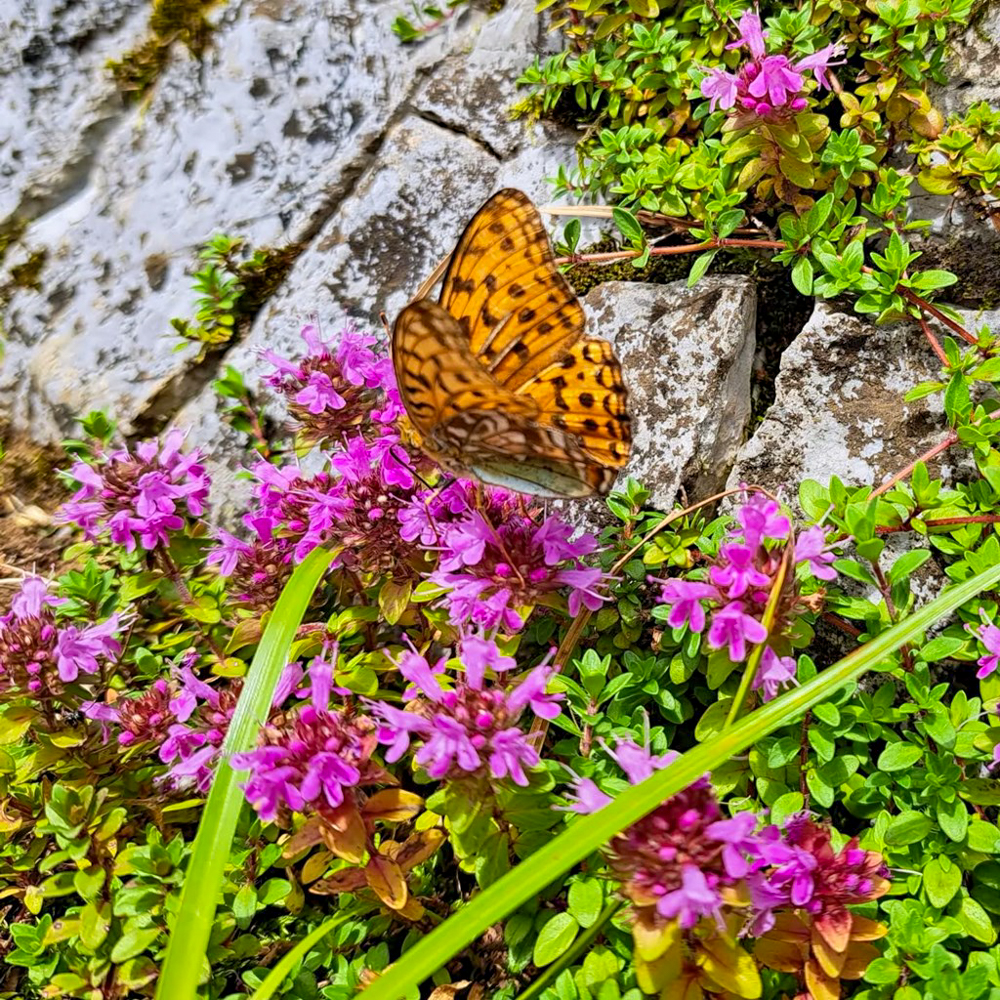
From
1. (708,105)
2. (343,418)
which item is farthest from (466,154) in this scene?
(343,418)

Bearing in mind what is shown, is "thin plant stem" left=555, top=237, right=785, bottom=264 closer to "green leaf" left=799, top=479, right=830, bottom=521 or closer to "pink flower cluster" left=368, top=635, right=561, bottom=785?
"green leaf" left=799, top=479, right=830, bottom=521

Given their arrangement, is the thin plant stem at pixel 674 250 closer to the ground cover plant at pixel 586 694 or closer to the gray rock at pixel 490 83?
the ground cover plant at pixel 586 694

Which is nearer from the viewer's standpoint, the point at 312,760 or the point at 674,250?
the point at 312,760

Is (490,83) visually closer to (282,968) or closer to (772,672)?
(772,672)

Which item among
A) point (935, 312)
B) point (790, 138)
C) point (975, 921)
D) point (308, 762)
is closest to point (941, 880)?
point (975, 921)

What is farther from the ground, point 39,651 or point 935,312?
point 39,651

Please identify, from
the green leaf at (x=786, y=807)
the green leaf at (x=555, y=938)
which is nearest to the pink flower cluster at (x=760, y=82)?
the green leaf at (x=786, y=807)
